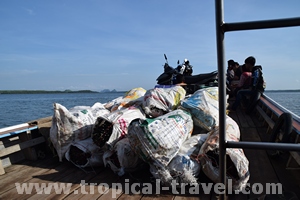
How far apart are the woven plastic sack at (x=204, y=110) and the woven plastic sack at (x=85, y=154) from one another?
124cm

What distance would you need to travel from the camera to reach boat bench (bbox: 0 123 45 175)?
240cm

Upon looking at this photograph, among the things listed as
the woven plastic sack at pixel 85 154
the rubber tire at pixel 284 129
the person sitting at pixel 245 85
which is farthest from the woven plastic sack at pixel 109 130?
the person sitting at pixel 245 85

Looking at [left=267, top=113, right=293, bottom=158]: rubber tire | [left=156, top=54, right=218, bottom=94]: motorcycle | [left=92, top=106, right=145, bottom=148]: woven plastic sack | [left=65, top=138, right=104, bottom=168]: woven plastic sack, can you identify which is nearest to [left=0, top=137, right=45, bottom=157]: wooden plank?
[left=65, top=138, right=104, bottom=168]: woven plastic sack

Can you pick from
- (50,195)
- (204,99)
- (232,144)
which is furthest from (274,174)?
(50,195)

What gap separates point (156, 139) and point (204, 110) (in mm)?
941

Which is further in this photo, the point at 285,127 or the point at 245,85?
the point at 245,85

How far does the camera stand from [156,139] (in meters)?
1.79

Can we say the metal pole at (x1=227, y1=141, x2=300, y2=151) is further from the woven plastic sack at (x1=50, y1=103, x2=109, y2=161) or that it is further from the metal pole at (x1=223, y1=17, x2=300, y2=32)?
the woven plastic sack at (x1=50, y1=103, x2=109, y2=161)

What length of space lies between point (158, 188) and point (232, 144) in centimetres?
120

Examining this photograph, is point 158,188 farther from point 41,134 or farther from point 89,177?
point 41,134

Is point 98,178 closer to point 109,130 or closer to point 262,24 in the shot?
point 109,130

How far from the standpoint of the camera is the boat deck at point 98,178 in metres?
1.69

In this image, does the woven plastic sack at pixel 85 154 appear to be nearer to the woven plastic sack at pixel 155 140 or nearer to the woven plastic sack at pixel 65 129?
the woven plastic sack at pixel 65 129

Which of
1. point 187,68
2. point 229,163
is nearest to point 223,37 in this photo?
point 229,163
